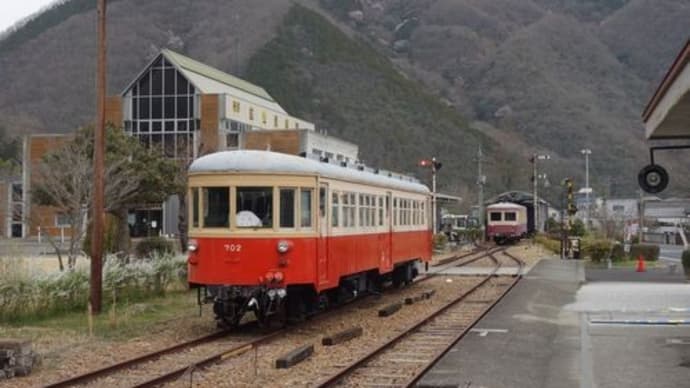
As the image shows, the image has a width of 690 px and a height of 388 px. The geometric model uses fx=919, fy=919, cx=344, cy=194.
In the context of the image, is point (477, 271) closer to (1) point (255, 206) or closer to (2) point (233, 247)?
(1) point (255, 206)

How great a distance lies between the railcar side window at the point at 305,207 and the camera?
1442cm

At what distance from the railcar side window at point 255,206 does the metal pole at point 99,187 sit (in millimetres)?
3352

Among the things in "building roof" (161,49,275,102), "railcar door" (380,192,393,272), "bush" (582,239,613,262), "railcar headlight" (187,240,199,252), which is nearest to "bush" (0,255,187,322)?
"railcar headlight" (187,240,199,252)

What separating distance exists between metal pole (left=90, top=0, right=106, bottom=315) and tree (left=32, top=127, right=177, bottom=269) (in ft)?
33.5

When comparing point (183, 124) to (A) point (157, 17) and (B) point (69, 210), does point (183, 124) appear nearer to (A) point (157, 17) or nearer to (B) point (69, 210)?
(B) point (69, 210)

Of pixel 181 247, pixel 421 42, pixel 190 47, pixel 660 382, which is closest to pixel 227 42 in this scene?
pixel 190 47

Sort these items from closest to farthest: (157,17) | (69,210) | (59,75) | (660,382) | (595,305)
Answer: (660,382)
(595,305)
(69,210)
(59,75)
(157,17)

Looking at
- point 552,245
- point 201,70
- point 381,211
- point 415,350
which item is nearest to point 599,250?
point 552,245

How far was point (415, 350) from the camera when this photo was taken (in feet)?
41.7

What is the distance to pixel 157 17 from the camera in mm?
153625

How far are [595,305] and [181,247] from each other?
1695cm

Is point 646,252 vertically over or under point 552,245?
under

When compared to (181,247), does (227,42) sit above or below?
above

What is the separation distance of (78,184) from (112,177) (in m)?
3.82
